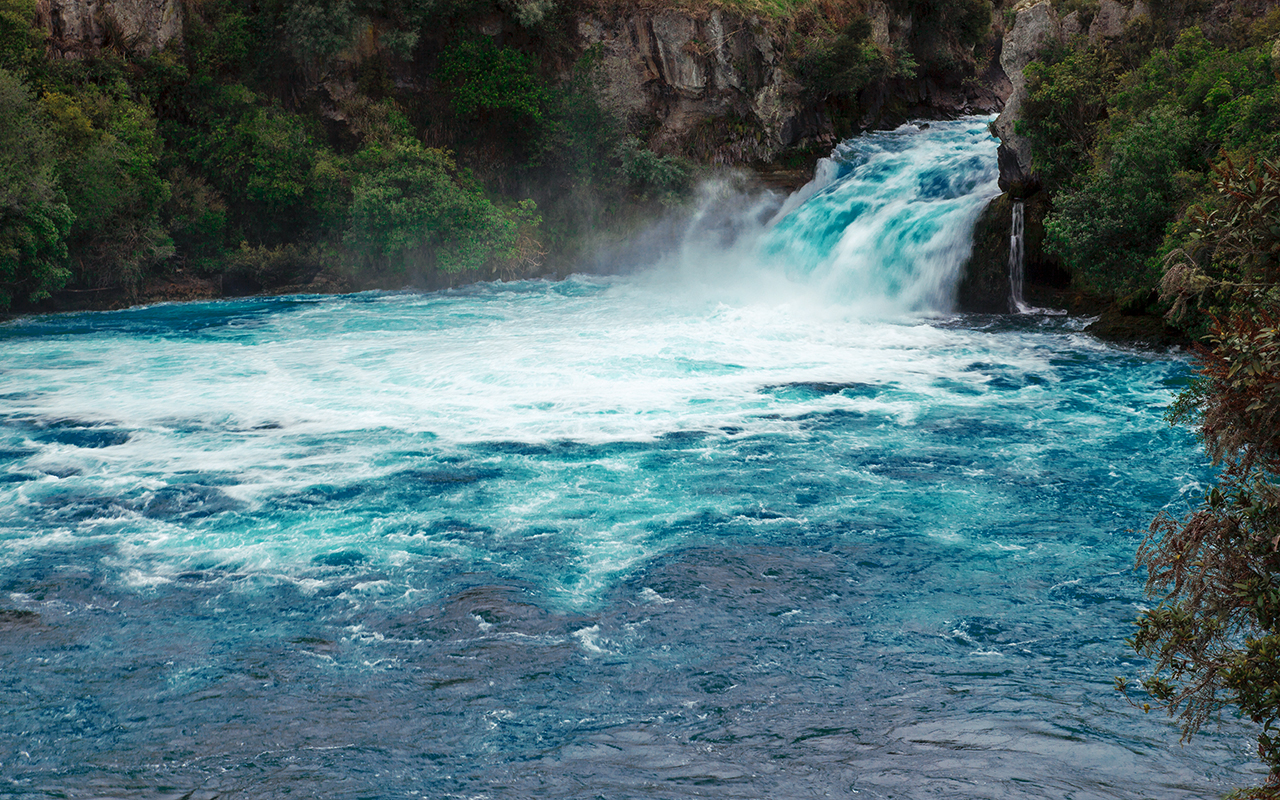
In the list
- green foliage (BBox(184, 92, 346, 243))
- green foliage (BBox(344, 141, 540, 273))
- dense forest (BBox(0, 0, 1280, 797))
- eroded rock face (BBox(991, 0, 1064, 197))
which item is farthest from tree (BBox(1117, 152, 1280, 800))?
green foliage (BBox(184, 92, 346, 243))

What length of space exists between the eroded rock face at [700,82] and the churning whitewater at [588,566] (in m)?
12.0

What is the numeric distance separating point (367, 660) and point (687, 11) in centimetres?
2680

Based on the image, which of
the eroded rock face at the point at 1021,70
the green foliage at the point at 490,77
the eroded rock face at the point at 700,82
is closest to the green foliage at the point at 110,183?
the green foliage at the point at 490,77

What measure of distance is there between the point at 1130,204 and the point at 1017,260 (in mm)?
4658

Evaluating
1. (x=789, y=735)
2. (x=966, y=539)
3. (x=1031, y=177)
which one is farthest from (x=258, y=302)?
(x=789, y=735)

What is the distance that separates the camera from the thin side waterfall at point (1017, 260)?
24328 millimetres

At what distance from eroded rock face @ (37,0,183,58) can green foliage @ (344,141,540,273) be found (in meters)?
6.81

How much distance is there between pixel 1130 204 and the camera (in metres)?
19.9

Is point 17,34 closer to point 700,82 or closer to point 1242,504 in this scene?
point 700,82

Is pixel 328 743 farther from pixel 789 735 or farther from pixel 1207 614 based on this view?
pixel 1207 614

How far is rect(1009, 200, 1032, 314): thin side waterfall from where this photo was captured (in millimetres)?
24328

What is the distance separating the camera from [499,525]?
12570 mm

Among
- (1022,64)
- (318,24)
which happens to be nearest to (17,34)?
(318,24)

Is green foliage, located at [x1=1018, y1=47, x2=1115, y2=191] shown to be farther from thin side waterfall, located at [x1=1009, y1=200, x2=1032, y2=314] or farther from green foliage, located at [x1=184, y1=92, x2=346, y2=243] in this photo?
green foliage, located at [x1=184, y1=92, x2=346, y2=243]
